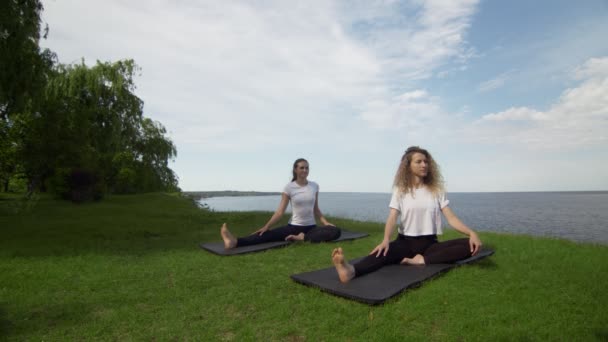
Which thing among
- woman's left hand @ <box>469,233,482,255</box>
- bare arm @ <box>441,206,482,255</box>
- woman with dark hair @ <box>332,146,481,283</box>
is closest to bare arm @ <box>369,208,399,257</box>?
woman with dark hair @ <box>332,146,481,283</box>

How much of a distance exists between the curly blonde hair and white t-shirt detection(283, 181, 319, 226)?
2.15 meters

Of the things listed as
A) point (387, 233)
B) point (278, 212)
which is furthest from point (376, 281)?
point (278, 212)

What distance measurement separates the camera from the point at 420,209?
4.16m

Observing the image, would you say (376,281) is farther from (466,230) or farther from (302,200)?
(302,200)

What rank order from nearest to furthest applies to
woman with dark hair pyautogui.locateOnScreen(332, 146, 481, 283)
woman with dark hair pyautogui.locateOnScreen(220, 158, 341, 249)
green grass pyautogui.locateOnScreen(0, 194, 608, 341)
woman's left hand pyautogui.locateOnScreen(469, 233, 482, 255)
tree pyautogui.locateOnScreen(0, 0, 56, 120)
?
green grass pyautogui.locateOnScreen(0, 194, 608, 341)
woman's left hand pyautogui.locateOnScreen(469, 233, 482, 255)
woman with dark hair pyautogui.locateOnScreen(332, 146, 481, 283)
woman with dark hair pyautogui.locateOnScreen(220, 158, 341, 249)
tree pyautogui.locateOnScreen(0, 0, 56, 120)

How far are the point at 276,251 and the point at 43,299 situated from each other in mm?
2931

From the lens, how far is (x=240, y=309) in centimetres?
305

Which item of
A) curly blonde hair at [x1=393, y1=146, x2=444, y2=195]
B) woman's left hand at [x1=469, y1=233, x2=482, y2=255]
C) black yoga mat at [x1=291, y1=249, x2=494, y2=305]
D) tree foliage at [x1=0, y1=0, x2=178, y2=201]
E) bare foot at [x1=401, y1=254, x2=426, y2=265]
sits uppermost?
tree foliage at [x1=0, y1=0, x2=178, y2=201]

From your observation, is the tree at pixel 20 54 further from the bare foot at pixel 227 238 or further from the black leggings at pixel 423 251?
the black leggings at pixel 423 251

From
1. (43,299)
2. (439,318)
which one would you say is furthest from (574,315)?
(43,299)

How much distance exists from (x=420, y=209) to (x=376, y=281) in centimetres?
109

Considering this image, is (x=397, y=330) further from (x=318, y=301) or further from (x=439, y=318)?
(x=318, y=301)

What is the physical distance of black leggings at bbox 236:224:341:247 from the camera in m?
5.94

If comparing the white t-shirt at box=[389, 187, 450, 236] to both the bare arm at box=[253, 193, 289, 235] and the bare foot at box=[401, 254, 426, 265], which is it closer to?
the bare foot at box=[401, 254, 426, 265]
